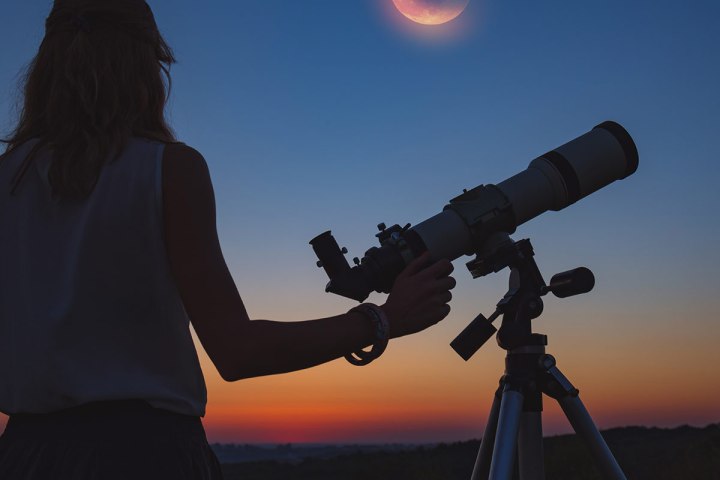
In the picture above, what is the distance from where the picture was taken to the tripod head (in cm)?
393

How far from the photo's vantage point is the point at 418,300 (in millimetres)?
2129

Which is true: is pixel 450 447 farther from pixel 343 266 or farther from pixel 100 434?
pixel 100 434

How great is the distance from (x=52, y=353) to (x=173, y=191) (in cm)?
48

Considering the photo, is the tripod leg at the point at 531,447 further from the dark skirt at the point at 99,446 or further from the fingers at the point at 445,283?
the dark skirt at the point at 99,446

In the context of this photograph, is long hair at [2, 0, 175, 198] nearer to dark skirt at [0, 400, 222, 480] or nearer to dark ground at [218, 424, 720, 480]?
dark skirt at [0, 400, 222, 480]

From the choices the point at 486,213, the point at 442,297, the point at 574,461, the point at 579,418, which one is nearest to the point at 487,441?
the point at 579,418

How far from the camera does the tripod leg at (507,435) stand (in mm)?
3434

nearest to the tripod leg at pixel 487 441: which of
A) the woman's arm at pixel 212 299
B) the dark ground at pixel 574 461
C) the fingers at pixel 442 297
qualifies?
the fingers at pixel 442 297

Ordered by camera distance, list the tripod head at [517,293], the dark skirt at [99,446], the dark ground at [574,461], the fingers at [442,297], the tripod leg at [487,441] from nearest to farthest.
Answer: the dark skirt at [99,446] → the fingers at [442,297] → the tripod head at [517,293] → the tripod leg at [487,441] → the dark ground at [574,461]

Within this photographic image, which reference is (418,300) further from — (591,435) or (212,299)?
(591,435)

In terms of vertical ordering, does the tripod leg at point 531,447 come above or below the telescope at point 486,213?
below

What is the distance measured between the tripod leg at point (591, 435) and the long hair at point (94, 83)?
2799 mm

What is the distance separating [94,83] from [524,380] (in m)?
2.70

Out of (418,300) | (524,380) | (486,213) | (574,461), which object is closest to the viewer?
(418,300)
